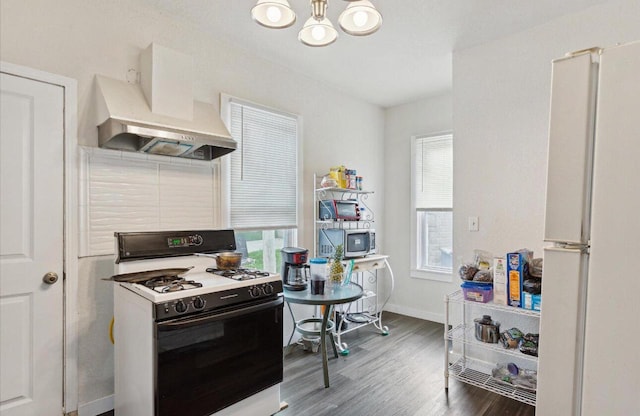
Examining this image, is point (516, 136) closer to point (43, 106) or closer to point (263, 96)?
point (263, 96)

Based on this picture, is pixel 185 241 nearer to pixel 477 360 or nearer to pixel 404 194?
pixel 477 360

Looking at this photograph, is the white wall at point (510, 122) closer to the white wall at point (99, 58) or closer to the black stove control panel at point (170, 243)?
the white wall at point (99, 58)

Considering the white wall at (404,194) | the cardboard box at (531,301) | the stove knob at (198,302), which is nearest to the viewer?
the stove knob at (198,302)

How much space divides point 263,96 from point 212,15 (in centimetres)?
80

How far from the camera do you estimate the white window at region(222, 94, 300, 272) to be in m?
2.92

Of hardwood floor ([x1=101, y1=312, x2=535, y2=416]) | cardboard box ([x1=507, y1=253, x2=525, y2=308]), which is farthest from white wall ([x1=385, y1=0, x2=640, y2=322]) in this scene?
hardwood floor ([x1=101, y1=312, x2=535, y2=416])

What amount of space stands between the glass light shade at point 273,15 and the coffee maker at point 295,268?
66.6 inches

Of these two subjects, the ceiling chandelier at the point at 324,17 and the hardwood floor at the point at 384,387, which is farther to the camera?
the hardwood floor at the point at 384,387

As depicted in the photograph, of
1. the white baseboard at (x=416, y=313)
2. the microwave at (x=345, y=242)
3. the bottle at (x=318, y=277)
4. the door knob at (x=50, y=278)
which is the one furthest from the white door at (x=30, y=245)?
the white baseboard at (x=416, y=313)

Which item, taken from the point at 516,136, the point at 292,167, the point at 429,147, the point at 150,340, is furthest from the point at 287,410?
the point at 429,147

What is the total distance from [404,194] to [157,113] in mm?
3164

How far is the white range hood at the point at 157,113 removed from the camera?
1989 millimetres

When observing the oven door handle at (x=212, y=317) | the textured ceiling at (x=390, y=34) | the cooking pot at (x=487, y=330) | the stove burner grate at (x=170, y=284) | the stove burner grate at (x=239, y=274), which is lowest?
the cooking pot at (x=487, y=330)

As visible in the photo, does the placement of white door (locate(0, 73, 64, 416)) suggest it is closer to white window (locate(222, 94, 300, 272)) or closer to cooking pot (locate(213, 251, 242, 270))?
cooking pot (locate(213, 251, 242, 270))
